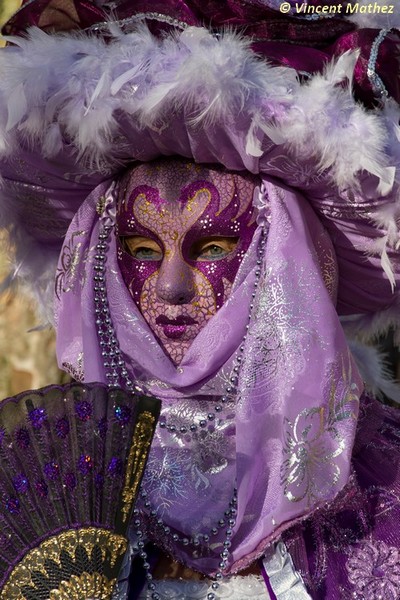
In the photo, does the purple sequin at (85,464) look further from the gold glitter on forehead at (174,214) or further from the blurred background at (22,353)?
the blurred background at (22,353)

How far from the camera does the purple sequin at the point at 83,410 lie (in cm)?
165

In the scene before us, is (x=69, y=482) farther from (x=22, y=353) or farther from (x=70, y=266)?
(x=22, y=353)

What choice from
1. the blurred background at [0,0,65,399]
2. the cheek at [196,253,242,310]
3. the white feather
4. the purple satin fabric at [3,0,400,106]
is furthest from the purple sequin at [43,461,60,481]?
the blurred background at [0,0,65,399]

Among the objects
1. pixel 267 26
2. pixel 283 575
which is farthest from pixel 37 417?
pixel 267 26

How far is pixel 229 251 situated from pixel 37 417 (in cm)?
65

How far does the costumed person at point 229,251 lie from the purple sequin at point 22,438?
0.36 m

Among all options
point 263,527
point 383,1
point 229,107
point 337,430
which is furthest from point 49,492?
point 383,1

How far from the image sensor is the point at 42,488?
5.37 ft

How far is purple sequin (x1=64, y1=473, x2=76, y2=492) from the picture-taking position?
1.64 m

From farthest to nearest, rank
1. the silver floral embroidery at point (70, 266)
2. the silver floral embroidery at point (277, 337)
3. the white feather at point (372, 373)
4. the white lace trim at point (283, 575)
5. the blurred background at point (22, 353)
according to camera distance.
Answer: the blurred background at point (22, 353), the white feather at point (372, 373), the silver floral embroidery at point (70, 266), the silver floral embroidery at point (277, 337), the white lace trim at point (283, 575)

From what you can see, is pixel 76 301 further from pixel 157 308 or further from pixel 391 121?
pixel 391 121

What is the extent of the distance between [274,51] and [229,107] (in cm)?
22

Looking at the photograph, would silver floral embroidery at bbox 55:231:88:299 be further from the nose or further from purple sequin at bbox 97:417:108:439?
purple sequin at bbox 97:417:108:439

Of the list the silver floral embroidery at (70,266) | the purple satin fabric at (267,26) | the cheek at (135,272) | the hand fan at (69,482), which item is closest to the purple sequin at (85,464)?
the hand fan at (69,482)
